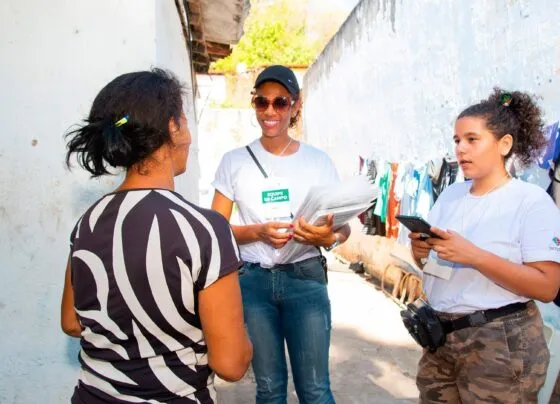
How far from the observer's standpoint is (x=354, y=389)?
390 centimetres

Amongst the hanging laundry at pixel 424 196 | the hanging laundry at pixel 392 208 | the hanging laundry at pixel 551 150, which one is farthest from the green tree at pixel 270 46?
the hanging laundry at pixel 551 150

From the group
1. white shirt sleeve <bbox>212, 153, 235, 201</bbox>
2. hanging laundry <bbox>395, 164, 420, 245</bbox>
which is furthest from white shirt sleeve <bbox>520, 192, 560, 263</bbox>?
hanging laundry <bbox>395, 164, 420, 245</bbox>

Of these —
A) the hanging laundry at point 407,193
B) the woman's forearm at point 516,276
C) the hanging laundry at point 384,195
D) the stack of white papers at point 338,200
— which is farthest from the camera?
the hanging laundry at point 384,195

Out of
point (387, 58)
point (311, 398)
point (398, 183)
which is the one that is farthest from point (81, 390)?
point (387, 58)

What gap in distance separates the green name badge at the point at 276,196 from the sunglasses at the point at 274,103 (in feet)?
1.29

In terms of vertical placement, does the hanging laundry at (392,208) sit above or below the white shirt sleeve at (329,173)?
below

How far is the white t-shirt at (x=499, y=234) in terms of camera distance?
1804mm

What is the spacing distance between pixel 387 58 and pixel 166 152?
20.8ft

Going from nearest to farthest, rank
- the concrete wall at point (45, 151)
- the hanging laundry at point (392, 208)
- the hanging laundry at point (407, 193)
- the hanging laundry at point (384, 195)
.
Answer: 1. the concrete wall at point (45, 151)
2. the hanging laundry at point (407, 193)
3. the hanging laundry at point (392, 208)
4. the hanging laundry at point (384, 195)

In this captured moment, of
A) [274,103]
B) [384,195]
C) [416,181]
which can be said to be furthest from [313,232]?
[384,195]

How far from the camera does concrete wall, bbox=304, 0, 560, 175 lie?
3.72 meters

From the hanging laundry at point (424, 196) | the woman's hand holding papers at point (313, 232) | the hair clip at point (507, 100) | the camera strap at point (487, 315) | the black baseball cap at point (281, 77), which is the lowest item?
the camera strap at point (487, 315)

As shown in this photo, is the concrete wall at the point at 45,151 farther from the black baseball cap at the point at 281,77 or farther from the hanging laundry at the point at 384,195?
the hanging laundry at the point at 384,195

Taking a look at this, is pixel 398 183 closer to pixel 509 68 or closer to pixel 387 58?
pixel 387 58
